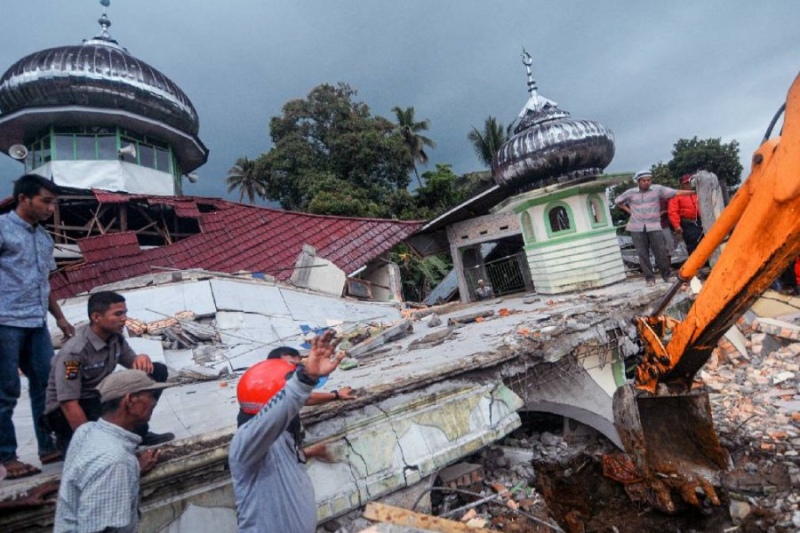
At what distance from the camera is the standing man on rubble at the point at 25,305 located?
2.38 meters

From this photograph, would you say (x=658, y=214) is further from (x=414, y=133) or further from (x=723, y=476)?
(x=414, y=133)

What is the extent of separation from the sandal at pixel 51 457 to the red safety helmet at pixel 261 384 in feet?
4.70

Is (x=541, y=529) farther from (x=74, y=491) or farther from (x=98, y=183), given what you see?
(x=98, y=183)

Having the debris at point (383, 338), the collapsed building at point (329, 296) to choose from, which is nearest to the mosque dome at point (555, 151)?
the collapsed building at point (329, 296)

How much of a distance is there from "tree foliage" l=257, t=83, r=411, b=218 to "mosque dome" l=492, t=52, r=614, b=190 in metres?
12.7

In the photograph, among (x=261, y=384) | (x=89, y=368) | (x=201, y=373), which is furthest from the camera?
(x=201, y=373)

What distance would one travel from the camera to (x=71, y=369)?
7.50 ft

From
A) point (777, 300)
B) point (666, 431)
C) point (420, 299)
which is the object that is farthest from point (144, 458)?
point (420, 299)

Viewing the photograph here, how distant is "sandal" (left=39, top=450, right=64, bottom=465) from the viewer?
7.98 feet

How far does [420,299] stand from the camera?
69.6ft

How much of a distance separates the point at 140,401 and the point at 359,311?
757 centimetres

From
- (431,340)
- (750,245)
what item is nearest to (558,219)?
(431,340)

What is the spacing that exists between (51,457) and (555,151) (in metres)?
→ 9.53

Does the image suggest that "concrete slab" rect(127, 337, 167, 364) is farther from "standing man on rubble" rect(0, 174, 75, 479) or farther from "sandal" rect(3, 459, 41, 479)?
"sandal" rect(3, 459, 41, 479)
